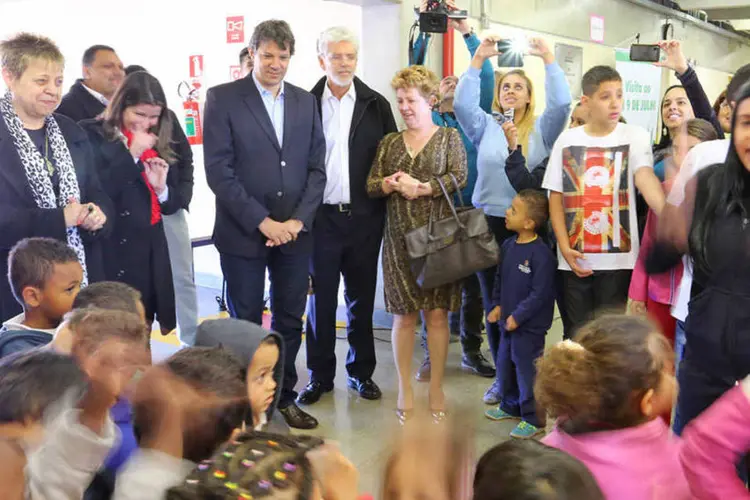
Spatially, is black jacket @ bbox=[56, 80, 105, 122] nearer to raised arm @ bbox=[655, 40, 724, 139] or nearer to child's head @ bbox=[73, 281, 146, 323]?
child's head @ bbox=[73, 281, 146, 323]

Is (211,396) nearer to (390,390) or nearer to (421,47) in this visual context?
(390,390)

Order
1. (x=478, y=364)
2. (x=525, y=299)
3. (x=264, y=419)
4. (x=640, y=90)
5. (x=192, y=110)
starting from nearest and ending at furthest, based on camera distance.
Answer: (x=264, y=419), (x=525, y=299), (x=478, y=364), (x=192, y=110), (x=640, y=90)

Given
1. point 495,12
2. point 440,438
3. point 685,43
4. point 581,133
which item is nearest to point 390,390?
point 581,133

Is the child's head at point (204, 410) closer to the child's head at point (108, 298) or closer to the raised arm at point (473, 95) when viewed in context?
the child's head at point (108, 298)

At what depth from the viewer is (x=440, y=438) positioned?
3.48 ft

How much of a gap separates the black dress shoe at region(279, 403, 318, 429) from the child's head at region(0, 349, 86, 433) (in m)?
1.70

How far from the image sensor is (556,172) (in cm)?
279

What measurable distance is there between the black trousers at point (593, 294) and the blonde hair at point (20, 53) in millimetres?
2104

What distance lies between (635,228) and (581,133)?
1.41ft

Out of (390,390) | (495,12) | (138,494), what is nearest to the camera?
(138,494)

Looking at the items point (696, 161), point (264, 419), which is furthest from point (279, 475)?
point (696, 161)

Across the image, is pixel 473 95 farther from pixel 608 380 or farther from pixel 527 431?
pixel 608 380

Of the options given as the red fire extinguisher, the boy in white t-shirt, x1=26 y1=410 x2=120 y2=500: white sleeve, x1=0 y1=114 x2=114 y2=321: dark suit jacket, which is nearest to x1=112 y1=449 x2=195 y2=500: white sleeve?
x1=26 y1=410 x2=120 y2=500: white sleeve

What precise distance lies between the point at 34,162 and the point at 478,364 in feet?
7.80
